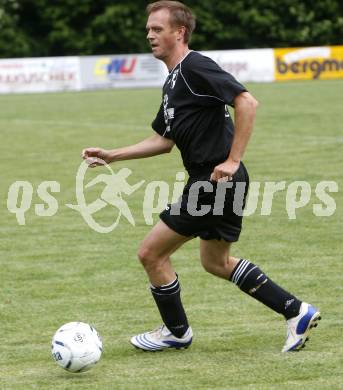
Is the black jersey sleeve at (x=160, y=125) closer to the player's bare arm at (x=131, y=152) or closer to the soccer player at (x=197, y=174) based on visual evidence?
the player's bare arm at (x=131, y=152)

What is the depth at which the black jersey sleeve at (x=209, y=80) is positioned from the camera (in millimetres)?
5527

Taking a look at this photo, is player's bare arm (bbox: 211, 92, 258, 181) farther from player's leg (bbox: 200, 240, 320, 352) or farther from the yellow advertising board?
the yellow advertising board

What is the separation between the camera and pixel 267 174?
46.6 feet

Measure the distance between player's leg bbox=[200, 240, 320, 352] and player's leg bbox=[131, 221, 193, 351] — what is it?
22 cm

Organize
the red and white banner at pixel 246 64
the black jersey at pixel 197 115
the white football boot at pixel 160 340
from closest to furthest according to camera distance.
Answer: the black jersey at pixel 197 115 < the white football boot at pixel 160 340 < the red and white banner at pixel 246 64

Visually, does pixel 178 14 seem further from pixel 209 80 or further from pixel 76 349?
pixel 76 349

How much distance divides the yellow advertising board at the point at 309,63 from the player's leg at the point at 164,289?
3566 centimetres

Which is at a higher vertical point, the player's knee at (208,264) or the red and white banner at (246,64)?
the red and white banner at (246,64)

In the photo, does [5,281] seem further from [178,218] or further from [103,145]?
[103,145]

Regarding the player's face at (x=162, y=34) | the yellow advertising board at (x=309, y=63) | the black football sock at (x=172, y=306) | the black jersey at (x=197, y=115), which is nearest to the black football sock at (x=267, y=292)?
the black football sock at (x=172, y=306)

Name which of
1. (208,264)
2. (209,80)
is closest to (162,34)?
(209,80)

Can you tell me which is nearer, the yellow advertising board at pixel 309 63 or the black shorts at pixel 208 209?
the black shorts at pixel 208 209

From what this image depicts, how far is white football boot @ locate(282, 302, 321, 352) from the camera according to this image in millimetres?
5855

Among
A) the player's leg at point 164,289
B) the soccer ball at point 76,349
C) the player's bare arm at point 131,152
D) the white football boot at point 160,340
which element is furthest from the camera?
the player's bare arm at point 131,152
